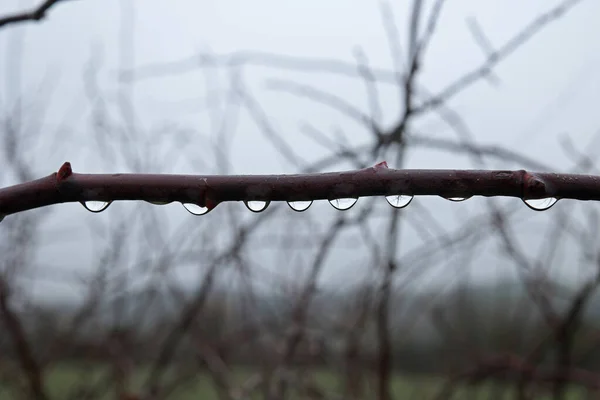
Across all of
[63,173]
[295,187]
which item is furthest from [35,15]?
[295,187]

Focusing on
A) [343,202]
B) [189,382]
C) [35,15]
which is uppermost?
[35,15]

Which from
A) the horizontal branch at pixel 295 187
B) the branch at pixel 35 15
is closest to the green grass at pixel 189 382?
the branch at pixel 35 15

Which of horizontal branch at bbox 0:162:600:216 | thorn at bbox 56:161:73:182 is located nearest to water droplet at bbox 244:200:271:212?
horizontal branch at bbox 0:162:600:216

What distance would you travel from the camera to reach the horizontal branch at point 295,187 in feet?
1.37

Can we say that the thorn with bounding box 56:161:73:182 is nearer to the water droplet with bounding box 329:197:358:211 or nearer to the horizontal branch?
the horizontal branch

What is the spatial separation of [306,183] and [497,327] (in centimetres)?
221

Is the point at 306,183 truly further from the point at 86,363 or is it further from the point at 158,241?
the point at 86,363

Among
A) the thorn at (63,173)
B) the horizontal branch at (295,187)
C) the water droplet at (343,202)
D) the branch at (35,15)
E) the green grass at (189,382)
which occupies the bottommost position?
the green grass at (189,382)

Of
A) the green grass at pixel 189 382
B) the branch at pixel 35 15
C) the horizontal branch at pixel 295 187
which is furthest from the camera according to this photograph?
the green grass at pixel 189 382

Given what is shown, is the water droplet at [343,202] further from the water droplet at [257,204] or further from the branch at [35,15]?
the branch at [35,15]

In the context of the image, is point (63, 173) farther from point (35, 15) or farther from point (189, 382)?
point (189, 382)

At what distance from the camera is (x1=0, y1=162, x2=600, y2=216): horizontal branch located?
0.42 m

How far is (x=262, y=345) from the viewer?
2.08 metres

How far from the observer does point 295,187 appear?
1.37ft
